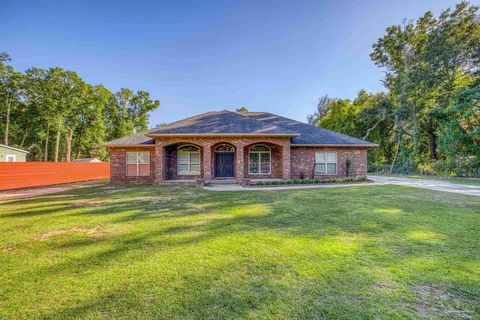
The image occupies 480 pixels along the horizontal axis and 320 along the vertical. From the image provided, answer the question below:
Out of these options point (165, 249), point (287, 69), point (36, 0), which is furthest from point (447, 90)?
point (36, 0)

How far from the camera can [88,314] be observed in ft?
7.20

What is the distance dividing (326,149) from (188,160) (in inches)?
389

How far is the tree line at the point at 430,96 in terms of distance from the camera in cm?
1756

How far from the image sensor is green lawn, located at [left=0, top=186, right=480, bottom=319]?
2301 millimetres

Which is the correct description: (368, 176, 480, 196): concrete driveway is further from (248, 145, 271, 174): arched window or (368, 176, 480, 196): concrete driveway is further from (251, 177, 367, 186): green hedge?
(248, 145, 271, 174): arched window

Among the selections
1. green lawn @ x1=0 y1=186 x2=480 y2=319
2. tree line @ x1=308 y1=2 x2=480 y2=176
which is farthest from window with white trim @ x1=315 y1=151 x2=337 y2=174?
tree line @ x1=308 y1=2 x2=480 y2=176

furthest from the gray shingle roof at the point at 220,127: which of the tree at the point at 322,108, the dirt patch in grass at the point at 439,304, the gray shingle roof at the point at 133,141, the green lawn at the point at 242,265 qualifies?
the tree at the point at 322,108

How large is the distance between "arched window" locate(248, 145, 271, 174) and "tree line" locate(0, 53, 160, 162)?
70.8ft

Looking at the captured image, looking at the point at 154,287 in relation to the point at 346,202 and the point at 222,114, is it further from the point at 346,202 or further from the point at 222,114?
the point at 222,114

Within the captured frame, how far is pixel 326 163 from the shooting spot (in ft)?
50.4

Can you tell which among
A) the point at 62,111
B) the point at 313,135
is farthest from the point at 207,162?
the point at 62,111

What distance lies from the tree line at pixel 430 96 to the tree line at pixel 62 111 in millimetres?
35092

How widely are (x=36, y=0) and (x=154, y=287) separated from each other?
685 inches

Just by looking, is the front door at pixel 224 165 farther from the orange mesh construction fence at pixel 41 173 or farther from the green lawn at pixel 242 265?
the orange mesh construction fence at pixel 41 173
